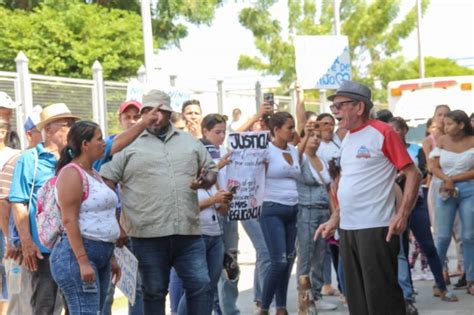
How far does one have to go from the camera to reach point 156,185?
27.8 ft

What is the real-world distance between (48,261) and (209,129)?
2463mm

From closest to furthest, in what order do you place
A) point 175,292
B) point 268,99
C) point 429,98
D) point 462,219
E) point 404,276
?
point 175,292, point 268,99, point 404,276, point 462,219, point 429,98

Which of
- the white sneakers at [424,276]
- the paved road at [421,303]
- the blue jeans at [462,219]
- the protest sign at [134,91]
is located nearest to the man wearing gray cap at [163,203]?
the paved road at [421,303]

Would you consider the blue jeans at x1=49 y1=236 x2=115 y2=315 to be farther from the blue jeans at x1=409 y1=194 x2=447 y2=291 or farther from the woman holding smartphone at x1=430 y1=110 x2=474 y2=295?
the woman holding smartphone at x1=430 y1=110 x2=474 y2=295

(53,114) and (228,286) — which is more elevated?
(53,114)

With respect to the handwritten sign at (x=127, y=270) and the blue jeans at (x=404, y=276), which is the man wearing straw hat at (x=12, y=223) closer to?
the handwritten sign at (x=127, y=270)

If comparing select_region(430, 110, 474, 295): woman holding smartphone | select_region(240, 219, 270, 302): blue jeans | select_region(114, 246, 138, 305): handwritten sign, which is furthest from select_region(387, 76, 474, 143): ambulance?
select_region(114, 246, 138, 305): handwritten sign

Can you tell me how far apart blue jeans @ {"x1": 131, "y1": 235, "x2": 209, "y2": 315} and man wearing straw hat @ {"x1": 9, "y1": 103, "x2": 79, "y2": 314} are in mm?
685

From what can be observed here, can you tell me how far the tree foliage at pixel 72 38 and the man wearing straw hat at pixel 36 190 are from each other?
21.8 metres

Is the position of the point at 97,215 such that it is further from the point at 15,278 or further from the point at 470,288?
the point at 470,288

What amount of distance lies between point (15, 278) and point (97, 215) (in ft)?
5.16

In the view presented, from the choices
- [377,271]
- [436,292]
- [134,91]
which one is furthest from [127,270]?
[134,91]

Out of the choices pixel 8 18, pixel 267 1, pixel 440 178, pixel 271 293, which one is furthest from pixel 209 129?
pixel 267 1

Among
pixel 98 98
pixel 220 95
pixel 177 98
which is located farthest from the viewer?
pixel 220 95
